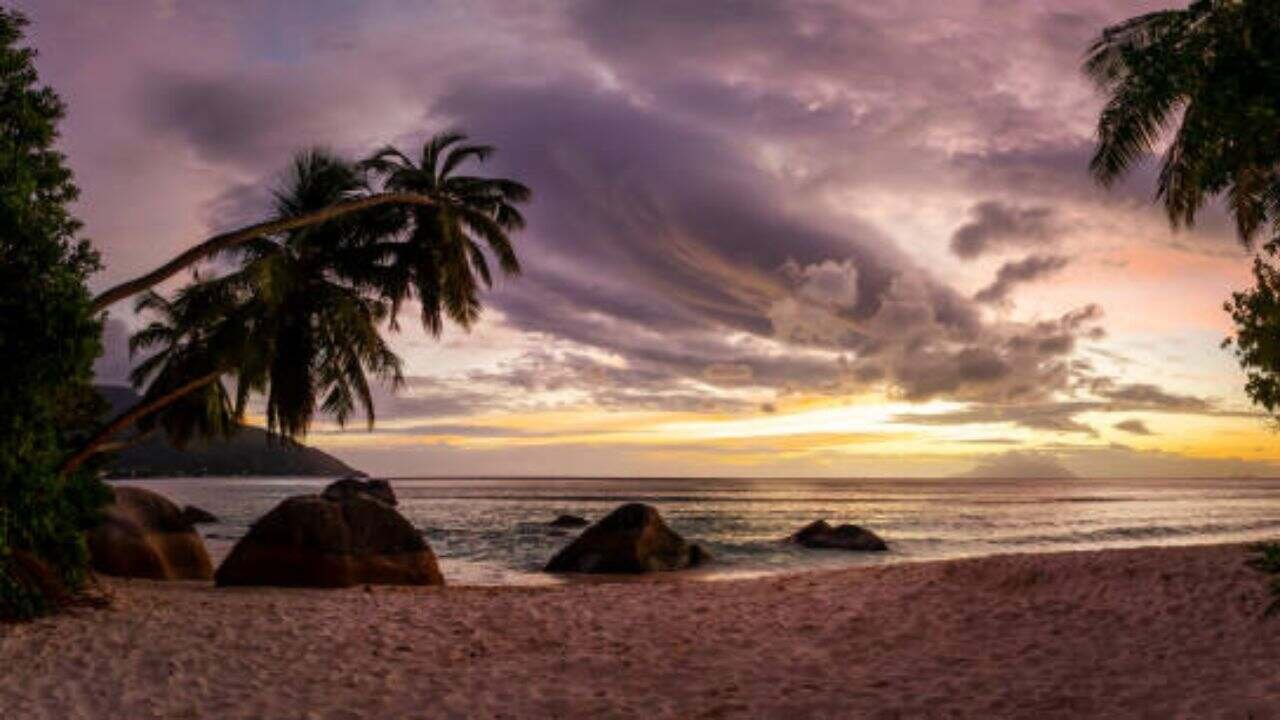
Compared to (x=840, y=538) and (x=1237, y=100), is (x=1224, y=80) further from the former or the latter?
(x=840, y=538)

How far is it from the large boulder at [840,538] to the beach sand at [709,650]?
1818cm

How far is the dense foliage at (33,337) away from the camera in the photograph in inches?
441

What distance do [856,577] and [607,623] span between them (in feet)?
Answer: 18.0

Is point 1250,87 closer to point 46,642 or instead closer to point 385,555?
point 46,642

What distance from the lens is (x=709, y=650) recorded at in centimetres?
1130

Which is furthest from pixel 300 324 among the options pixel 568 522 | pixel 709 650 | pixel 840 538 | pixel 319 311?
pixel 568 522

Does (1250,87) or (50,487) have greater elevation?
(1250,87)

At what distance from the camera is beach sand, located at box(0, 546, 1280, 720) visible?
28.0ft

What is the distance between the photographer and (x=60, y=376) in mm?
11359

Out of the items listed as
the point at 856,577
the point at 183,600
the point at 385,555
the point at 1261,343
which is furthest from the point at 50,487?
the point at 1261,343

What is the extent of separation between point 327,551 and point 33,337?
8.06 meters

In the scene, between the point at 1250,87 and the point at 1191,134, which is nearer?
the point at 1250,87

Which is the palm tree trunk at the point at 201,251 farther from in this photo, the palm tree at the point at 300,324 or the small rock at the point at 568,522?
the small rock at the point at 568,522

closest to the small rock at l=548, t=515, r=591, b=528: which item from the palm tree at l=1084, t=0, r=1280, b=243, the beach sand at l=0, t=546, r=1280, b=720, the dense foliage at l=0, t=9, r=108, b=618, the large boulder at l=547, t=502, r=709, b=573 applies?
the large boulder at l=547, t=502, r=709, b=573
